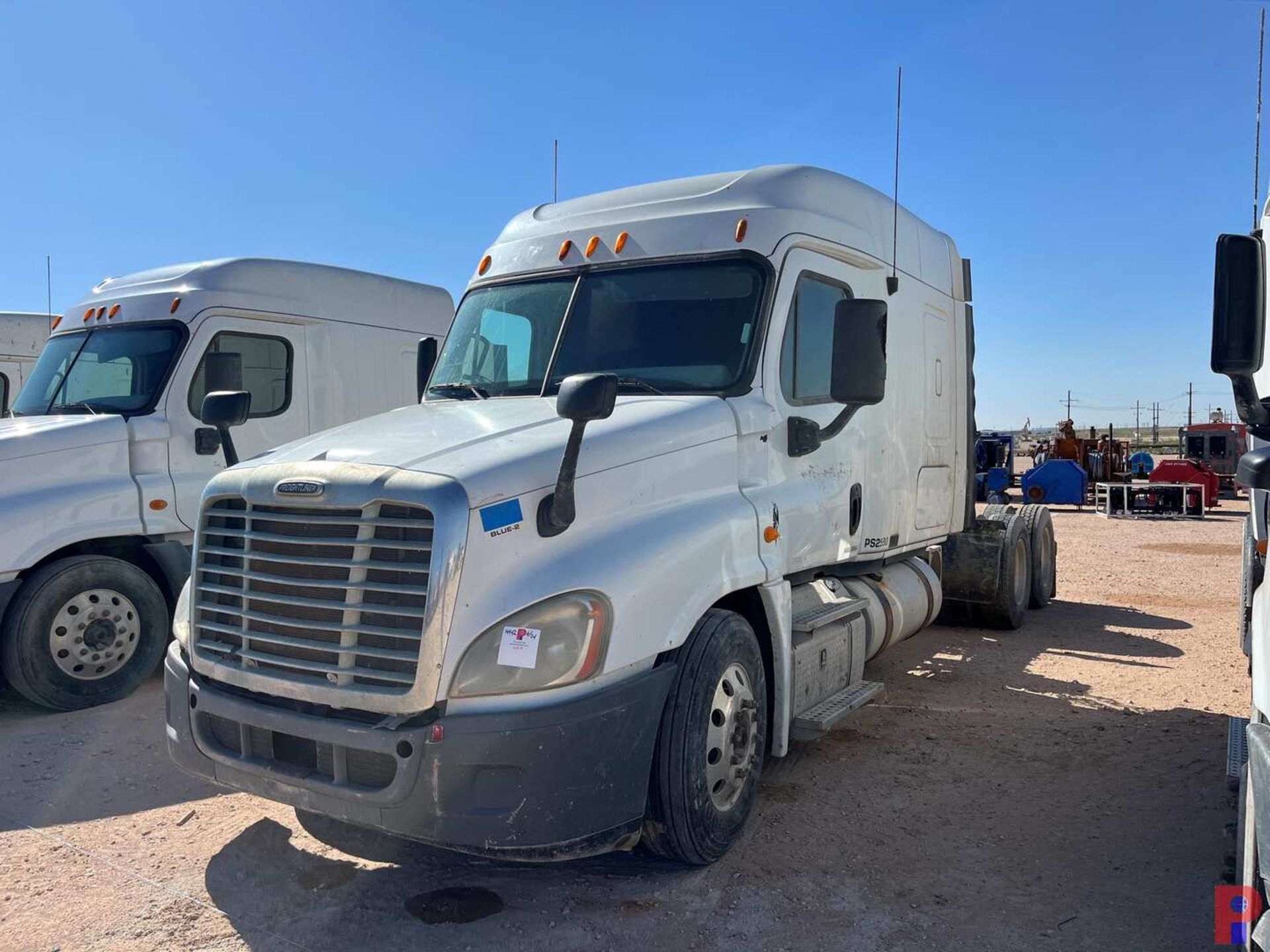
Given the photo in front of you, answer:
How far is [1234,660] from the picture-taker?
26.2ft

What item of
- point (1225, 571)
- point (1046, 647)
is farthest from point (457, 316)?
point (1225, 571)

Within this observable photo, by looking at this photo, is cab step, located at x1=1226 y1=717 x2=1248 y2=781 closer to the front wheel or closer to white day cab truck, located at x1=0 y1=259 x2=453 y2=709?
the front wheel

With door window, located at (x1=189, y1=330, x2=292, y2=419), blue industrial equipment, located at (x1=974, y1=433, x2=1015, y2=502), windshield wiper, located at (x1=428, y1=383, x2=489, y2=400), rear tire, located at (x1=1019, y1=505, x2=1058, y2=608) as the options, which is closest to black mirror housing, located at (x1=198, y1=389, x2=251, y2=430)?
windshield wiper, located at (x1=428, y1=383, x2=489, y2=400)

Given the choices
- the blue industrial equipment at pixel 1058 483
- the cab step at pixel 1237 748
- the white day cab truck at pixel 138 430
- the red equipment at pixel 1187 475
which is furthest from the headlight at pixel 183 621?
the red equipment at pixel 1187 475

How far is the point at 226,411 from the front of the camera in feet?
15.2

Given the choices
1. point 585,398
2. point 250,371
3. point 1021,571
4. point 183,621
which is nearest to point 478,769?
point 585,398

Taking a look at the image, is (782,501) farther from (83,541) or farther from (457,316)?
(83,541)

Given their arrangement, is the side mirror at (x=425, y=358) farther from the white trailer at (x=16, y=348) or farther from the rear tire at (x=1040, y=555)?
the white trailer at (x=16, y=348)

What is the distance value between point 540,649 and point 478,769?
445 millimetres

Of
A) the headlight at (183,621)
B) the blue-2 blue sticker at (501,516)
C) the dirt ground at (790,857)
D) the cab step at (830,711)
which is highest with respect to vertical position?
the blue-2 blue sticker at (501,516)

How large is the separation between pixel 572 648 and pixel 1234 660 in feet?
22.7

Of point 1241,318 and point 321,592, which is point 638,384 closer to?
point 321,592

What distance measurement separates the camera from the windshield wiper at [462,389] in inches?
199

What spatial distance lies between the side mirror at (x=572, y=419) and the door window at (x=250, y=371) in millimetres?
4489
